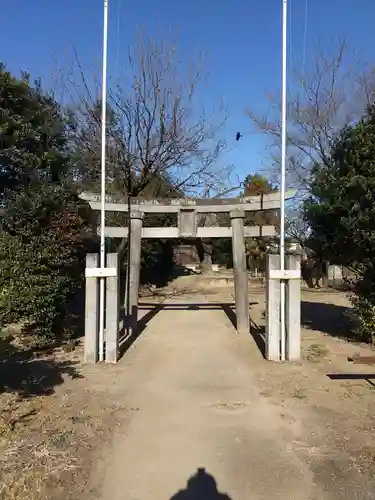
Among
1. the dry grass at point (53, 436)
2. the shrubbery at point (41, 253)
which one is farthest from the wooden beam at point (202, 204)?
the dry grass at point (53, 436)

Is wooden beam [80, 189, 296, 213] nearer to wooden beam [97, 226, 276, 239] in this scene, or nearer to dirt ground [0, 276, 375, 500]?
wooden beam [97, 226, 276, 239]

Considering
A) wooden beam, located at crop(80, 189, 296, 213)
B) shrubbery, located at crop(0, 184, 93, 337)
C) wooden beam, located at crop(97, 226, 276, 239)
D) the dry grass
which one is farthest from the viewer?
wooden beam, located at crop(97, 226, 276, 239)

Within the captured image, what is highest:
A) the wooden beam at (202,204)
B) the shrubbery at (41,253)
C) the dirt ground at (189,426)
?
the wooden beam at (202,204)

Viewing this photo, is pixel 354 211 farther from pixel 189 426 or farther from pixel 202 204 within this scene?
pixel 189 426

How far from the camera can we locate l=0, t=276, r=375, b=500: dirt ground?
4.08 m

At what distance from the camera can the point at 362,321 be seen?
10039 mm

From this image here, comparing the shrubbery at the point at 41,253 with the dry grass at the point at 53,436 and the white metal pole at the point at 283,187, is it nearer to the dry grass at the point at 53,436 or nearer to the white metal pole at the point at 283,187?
the dry grass at the point at 53,436

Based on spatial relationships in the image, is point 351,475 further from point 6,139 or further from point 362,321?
point 6,139

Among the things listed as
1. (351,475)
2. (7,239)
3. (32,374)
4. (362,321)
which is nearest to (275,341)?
(362,321)

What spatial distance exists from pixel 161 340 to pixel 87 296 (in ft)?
10.3

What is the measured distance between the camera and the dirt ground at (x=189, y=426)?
4.08 meters

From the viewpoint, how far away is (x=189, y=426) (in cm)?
561

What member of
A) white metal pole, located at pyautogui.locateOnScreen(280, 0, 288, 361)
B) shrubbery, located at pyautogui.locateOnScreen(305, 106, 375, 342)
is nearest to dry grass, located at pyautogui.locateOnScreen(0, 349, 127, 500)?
white metal pole, located at pyautogui.locateOnScreen(280, 0, 288, 361)

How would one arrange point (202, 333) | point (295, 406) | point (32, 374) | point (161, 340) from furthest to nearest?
point (202, 333) → point (161, 340) → point (32, 374) → point (295, 406)
